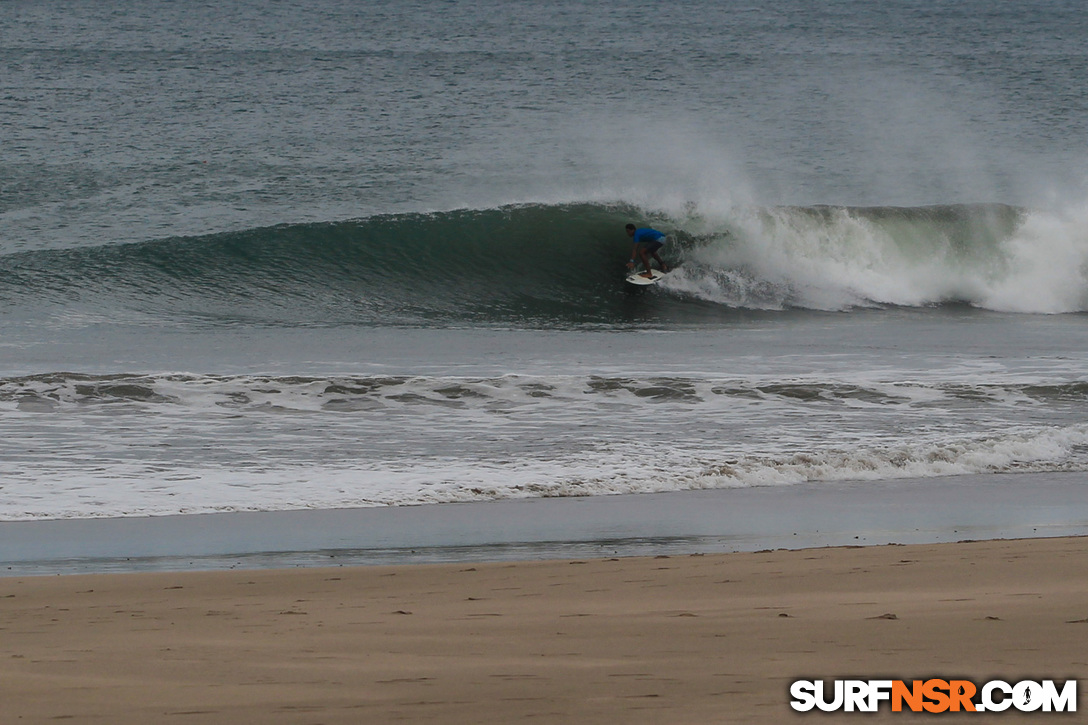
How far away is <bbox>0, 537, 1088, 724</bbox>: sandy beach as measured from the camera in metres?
2.93

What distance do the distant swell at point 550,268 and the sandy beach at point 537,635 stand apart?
11.1m

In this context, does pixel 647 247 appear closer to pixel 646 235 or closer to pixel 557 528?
pixel 646 235

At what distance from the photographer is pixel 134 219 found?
21000 millimetres

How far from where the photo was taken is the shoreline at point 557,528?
562cm

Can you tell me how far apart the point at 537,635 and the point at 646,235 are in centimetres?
1449

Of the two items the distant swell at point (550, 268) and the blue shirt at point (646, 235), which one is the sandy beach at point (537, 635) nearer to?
the distant swell at point (550, 268)

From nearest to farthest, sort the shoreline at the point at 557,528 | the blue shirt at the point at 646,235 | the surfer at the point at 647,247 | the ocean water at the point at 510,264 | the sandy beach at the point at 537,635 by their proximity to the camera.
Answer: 1. the sandy beach at the point at 537,635
2. the shoreline at the point at 557,528
3. the ocean water at the point at 510,264
4. the blue shirt at the point at 646,235
5. the surfer at the point at 647,247

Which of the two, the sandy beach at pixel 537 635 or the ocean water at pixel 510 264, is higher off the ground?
the ocean water at pixel 510 264

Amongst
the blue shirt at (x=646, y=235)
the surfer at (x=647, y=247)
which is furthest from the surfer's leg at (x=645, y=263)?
the blue shirt at (x=646, y=235)

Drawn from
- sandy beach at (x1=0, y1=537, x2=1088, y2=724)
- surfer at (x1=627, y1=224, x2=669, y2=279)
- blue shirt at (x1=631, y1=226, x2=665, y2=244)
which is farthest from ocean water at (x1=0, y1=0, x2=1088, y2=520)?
sandy beach at (x1=0, y1=537, x2=1088, y2=724)

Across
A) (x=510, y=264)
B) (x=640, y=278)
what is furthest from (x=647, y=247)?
(x=510, y=264)

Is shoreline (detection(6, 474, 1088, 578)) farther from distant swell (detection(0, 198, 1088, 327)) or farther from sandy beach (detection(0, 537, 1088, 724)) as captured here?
distant swell (detection(0, 198, 1088, 327))

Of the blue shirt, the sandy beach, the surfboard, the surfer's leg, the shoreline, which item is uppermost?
the blue shirt

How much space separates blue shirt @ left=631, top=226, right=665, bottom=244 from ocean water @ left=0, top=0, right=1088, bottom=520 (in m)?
0.81
